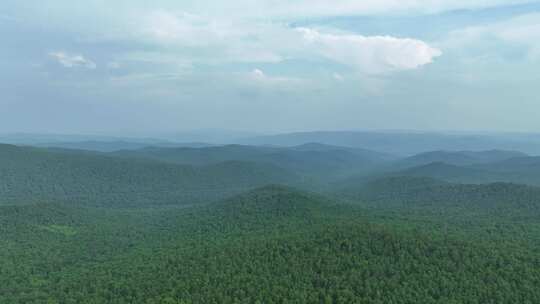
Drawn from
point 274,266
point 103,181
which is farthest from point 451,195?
point 103,181

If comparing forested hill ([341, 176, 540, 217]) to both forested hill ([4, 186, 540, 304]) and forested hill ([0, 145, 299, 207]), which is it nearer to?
forested hill ([4, 186, 540, 304])

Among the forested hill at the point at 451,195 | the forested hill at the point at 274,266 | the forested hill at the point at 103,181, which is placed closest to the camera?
the forested hill at the point at 274,266

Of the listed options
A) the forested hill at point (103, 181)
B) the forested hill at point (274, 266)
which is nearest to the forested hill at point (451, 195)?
the forested hill at point (274, 266)

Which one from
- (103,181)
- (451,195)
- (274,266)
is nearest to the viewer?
(274,266)

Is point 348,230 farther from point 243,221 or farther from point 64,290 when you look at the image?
point 64,290

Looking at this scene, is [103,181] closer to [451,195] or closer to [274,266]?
[274,266]

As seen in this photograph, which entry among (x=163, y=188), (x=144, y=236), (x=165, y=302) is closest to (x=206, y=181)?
(x=163, y=188)

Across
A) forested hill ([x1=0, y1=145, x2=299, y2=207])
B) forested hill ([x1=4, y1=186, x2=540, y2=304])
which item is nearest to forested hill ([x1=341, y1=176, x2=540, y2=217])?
forested hill ([x1=4, y1=186, x2=540, y2=304])

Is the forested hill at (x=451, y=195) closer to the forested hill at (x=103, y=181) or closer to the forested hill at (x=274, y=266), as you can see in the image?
the forested hill at (x=274, y=266)
